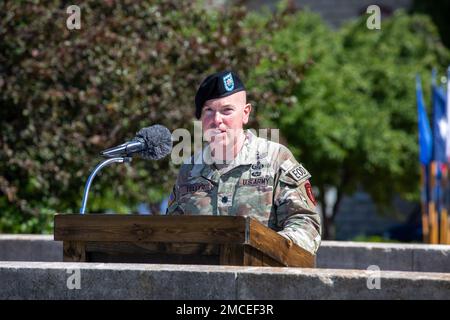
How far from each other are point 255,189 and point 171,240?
1.07 m

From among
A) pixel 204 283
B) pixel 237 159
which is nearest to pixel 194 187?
pixel 237 159

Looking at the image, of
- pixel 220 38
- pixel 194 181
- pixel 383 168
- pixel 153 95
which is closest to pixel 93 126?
pixel 153 95

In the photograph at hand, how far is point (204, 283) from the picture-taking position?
14.6 feet

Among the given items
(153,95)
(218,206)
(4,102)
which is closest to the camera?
(218,206)

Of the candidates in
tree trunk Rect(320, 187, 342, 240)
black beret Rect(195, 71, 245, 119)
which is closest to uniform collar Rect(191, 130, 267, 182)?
black beret Rect(195, 71, 245, 119)

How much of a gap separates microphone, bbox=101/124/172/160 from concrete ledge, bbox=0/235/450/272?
2219 mm

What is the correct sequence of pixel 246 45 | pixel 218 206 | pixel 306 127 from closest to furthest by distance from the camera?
pixel 218 206 → pixel 246 45 → pixel 306 127

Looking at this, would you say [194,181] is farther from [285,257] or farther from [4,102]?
[4,102]

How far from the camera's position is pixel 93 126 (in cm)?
1184

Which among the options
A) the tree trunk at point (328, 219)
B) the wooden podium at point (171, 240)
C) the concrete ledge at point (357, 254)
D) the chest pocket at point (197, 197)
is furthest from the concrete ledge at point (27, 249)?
the tree trunk at point (328, 219)

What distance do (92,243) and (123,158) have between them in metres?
0.56

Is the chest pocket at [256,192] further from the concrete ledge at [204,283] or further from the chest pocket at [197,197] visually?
the concrete ledge at [204,283]

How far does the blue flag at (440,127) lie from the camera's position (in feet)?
53.9

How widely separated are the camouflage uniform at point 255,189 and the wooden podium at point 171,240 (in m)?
0.53
